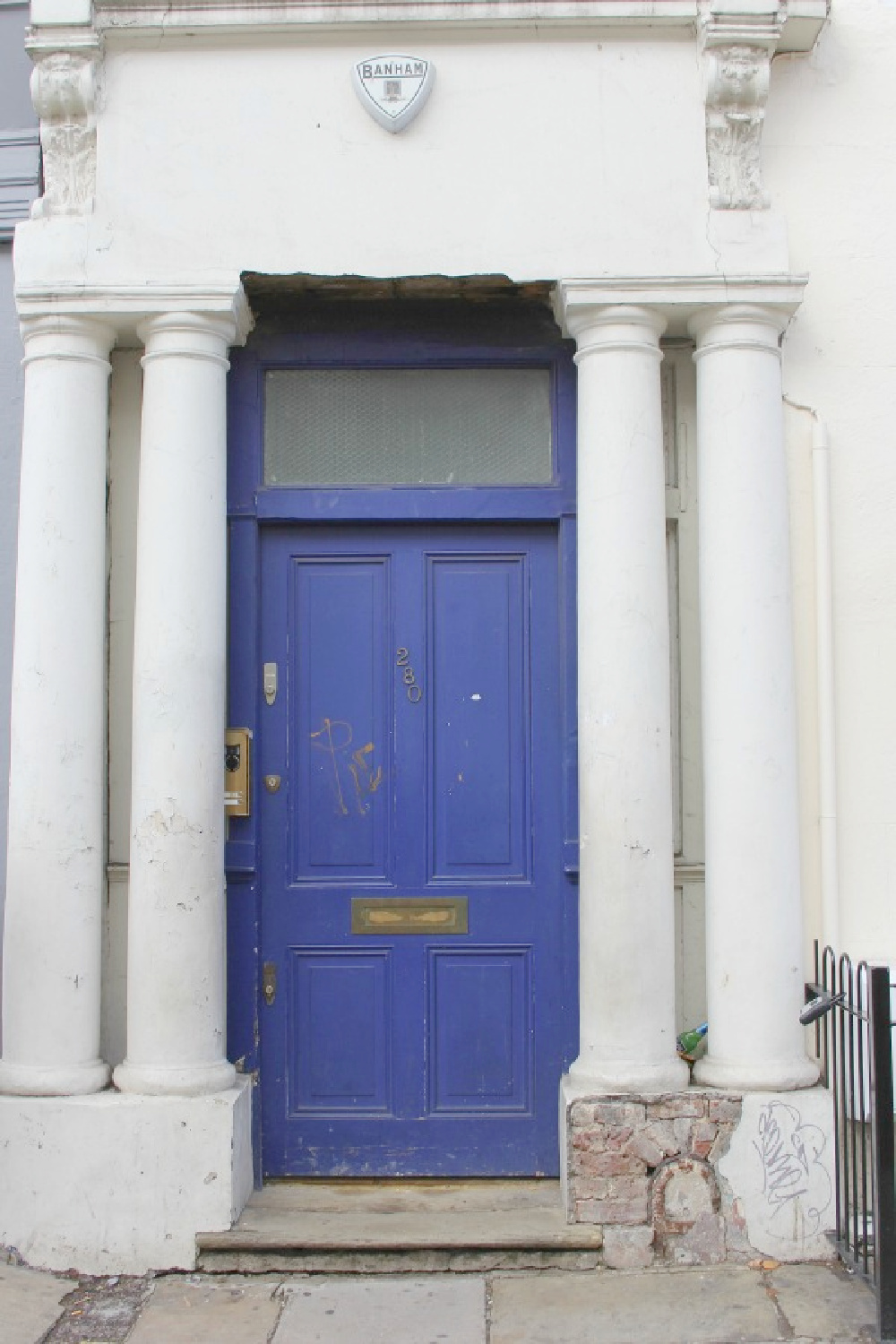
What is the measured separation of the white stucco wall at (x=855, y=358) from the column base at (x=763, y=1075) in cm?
53

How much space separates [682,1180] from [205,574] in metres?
2.81

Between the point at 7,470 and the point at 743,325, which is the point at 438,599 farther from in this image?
the point at 7,470

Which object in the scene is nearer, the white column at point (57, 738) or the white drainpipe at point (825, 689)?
the white column at point (57, 738)

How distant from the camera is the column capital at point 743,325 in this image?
17.7 ft

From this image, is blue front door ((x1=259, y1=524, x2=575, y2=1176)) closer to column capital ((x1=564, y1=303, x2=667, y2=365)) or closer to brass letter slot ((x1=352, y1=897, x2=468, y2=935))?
brass letter slot ((x1=352, y1=897, x2=468, y2=935))

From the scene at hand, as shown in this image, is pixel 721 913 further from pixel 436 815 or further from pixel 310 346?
pixel 310 346

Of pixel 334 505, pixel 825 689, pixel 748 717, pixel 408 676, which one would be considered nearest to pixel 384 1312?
pixel 408 676

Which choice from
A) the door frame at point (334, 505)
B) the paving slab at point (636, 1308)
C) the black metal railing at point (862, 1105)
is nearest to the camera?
the black metal railing at point (862, 1105)

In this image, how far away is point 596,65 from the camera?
548 centimetres

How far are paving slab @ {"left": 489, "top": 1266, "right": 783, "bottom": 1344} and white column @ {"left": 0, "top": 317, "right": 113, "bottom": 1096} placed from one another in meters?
1.72

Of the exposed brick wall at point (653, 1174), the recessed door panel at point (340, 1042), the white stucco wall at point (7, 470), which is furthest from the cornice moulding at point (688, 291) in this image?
the exposed brick wall at point (653, 1174)

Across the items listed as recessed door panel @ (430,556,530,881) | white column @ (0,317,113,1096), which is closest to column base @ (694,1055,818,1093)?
recessed door panel @ (430,556,530,881)

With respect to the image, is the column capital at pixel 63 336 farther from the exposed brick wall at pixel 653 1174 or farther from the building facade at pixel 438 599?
the exposed brick wall at pixel 653 1174

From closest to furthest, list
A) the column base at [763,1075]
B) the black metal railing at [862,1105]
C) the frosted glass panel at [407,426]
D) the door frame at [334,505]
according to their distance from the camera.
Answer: the black metal railing at [862,1105] → the column base at [763,1075] → the door frame at [334,505] → the frosted glass panel at [407,426]
